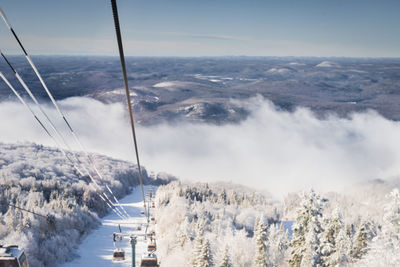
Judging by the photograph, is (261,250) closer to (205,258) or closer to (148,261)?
(205,258)

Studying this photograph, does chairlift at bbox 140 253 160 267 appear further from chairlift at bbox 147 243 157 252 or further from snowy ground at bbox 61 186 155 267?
snowy ground at bbox 61 186 155 267

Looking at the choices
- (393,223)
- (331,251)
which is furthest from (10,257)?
(331,251)

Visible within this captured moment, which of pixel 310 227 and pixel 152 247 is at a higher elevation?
pixel 152 247

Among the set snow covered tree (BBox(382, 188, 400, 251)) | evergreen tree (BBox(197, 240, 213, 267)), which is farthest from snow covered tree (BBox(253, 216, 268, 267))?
snow covered tree (BBox(382, 188, 400, 251))

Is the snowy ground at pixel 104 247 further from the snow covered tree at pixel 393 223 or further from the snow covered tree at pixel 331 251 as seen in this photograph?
the snow covered tree at pixel 393 223

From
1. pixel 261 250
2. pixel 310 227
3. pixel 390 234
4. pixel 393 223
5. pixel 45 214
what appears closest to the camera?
pixel 393 223

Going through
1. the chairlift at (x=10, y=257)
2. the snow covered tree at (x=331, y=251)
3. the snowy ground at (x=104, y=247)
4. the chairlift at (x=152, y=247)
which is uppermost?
the chairlift at (x=10, y=257)

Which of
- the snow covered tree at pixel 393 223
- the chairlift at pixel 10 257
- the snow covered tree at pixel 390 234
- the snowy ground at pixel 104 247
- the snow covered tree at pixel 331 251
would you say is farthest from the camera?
the snowy ground at pixel 104 247

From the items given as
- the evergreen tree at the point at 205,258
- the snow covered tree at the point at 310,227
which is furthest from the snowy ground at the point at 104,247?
the snow covered tree at the point at 310,227

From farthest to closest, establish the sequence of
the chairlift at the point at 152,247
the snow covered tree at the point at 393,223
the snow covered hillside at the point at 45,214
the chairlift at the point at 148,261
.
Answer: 1. the snow covered hillside at the point at 45,214
2. the snow covered tree at the point at 393,223
3. the chairlift at the point at 152,247
4. the chairlift at the point at 148,261
